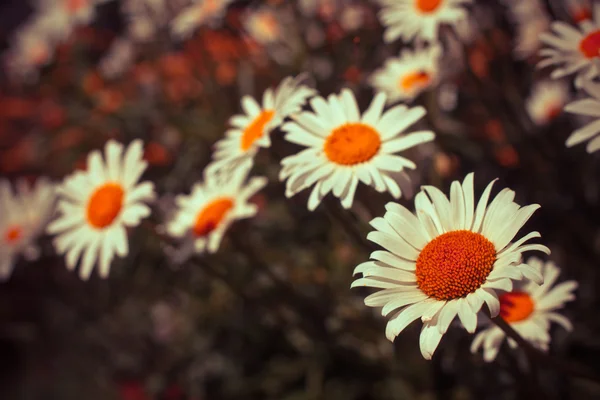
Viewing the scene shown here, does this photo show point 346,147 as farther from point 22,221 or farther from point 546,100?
point 22,221

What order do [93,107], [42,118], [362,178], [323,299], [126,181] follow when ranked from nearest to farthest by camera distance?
1. [362,178]
2. [126,181]
3. [323,299]
4. [93,107]
5. [42,118]

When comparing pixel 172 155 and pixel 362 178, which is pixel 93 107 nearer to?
pixel 172 155

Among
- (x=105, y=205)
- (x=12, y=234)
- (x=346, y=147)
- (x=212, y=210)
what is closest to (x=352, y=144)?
(x=346, y=147)

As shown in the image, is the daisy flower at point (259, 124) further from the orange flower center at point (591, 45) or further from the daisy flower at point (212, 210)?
the orange flower center at point (591, 45)

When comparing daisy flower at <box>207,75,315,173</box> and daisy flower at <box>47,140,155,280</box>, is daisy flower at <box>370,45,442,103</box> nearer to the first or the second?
daisy flower at <box>207,75,315,173</box>

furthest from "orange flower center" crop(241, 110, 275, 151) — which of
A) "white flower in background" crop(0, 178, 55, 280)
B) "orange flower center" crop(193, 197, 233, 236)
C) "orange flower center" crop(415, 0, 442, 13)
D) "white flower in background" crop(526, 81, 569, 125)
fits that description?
"white flower in background" crop(526, 81, 569, 125)

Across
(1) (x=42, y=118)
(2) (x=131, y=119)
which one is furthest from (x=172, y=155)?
(1) (x=42, y=118)

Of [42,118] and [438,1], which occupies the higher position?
[42,118]
